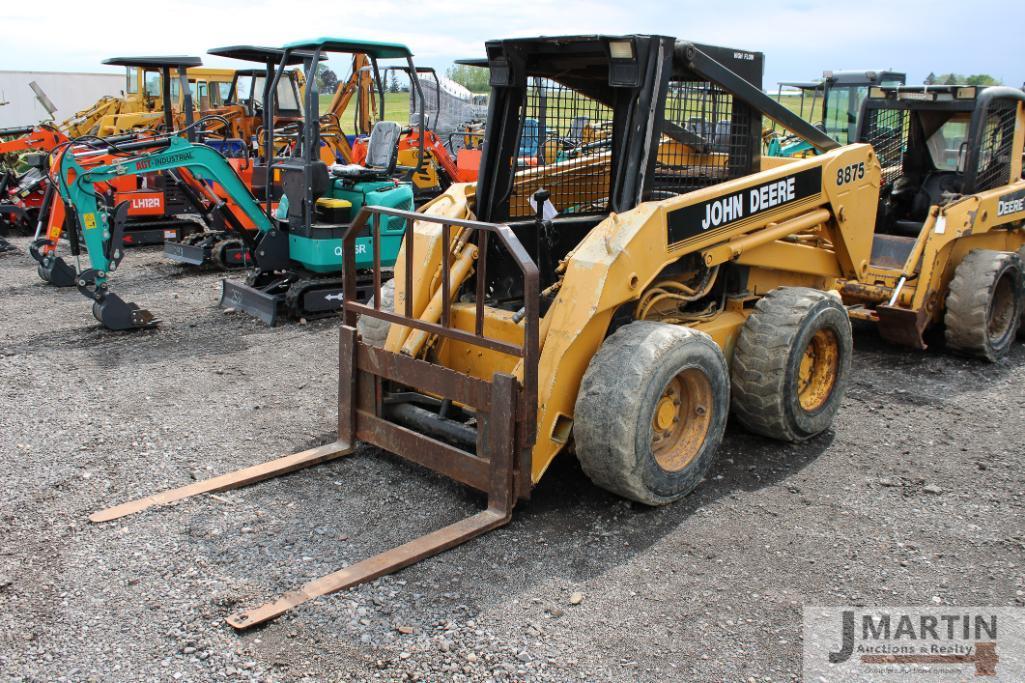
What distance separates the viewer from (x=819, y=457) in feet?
17.5

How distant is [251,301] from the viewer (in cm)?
866

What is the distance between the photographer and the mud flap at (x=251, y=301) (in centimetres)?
838

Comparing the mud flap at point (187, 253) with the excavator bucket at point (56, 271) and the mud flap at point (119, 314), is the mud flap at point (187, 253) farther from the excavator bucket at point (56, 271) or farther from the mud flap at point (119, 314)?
the mud flap at point (119, 314)

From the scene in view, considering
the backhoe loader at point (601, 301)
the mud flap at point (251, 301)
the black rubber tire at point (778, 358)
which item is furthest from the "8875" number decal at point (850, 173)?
the mud flap at point (251, 301)

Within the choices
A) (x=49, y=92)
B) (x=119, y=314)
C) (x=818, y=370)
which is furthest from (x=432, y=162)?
(x=49, y=92)

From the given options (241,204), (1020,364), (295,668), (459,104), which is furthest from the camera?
(459,104)

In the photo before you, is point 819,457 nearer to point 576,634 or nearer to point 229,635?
point 576,634

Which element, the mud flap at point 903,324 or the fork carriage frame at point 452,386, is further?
the mud flap at point 903,324

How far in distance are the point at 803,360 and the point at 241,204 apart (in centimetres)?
559

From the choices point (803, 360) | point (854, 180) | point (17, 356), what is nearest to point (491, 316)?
point (803, 360)

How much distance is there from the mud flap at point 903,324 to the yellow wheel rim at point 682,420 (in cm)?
309

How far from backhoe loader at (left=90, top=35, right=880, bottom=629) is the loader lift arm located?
3.59 m

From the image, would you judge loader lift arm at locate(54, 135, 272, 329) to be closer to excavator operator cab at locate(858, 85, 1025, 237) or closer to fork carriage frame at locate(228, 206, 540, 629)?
fork carriage frame at locate(228, 206, 540, 629)

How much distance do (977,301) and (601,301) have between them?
415cm
